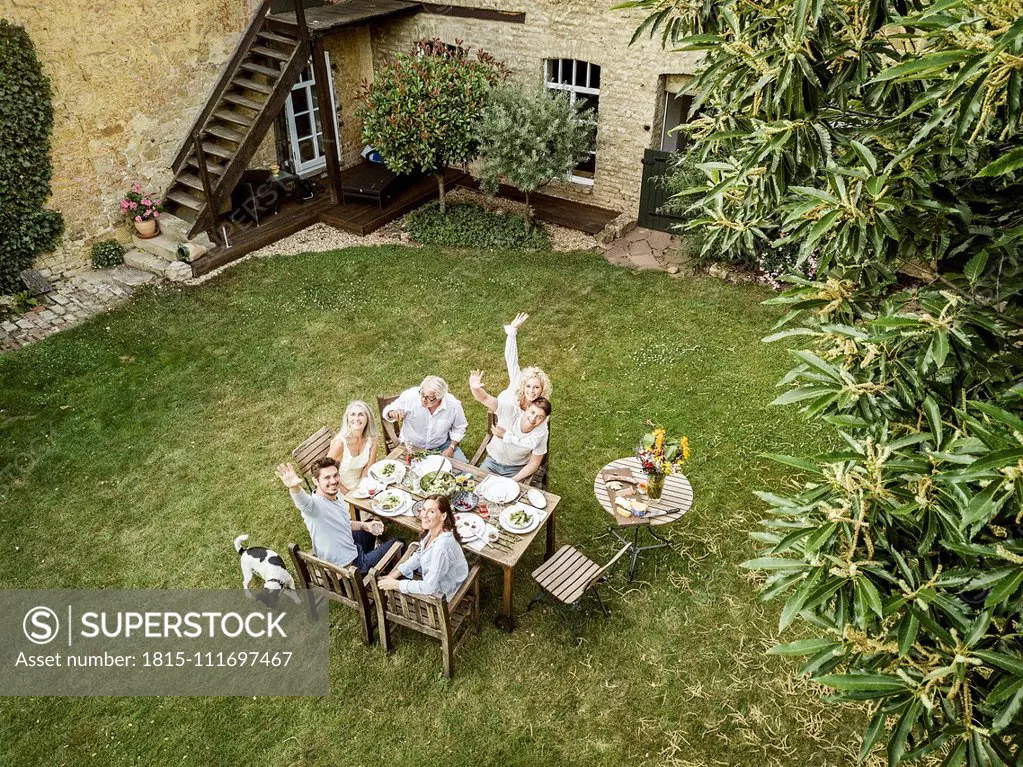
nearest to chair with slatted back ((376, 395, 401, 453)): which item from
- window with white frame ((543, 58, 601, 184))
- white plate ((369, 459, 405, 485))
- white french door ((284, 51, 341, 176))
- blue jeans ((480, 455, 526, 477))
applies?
white plate ((369, 459, 405, 485))

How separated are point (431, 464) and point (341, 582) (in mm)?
1308

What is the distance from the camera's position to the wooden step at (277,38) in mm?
12197

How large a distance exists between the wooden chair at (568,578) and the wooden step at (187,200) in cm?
896

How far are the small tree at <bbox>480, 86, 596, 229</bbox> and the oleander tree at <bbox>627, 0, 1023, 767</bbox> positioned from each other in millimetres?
7873

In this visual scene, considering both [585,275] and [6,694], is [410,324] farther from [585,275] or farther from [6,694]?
[6,694]

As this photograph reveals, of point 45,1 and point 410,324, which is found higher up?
point 45,1

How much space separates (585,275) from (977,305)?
8475 millimetres

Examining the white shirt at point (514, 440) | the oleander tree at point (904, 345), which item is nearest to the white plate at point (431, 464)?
the white shirt at point (514, 440)

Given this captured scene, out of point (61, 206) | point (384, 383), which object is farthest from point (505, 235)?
point (61, 206)

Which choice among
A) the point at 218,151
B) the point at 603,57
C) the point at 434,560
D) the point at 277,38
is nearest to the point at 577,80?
the point at 603,57

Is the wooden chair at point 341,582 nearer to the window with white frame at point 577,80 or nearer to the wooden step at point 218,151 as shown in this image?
the wooden step at point 218,151

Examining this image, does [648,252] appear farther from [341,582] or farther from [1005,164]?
[1005,164]

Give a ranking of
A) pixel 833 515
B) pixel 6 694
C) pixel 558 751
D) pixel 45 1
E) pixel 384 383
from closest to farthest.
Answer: pixel 833 515
pixel 558 751
pixel 6 694
pixel 384 383
pixel 45 1

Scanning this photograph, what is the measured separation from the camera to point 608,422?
847 cm
